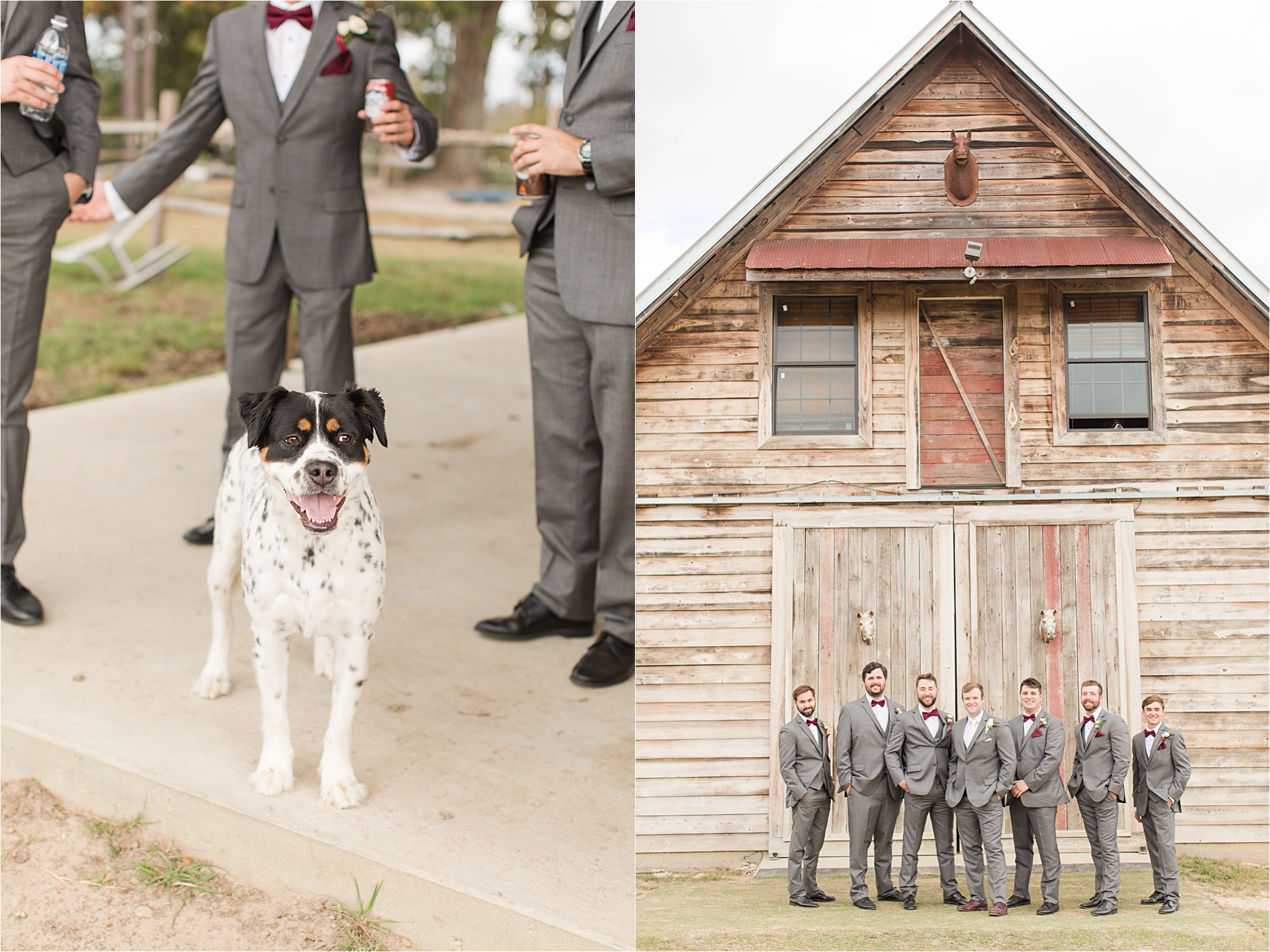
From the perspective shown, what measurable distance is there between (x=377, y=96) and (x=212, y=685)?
196 centimetres

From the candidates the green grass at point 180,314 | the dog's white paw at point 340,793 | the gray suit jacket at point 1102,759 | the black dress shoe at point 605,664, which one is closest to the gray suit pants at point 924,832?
the gray suit jacket at point 1102,759

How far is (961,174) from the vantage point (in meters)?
1.81

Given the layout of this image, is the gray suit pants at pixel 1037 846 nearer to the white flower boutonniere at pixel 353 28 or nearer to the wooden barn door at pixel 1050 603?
the wooden barn door at pixel 1050 603

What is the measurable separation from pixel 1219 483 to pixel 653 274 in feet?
3.38

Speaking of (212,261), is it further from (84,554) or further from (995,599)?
(995,599)

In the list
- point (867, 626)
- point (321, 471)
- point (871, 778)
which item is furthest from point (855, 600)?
point (321, 471)

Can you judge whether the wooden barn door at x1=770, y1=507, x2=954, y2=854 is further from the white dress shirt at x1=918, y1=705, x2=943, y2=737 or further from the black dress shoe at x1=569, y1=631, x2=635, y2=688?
the black dress shoe at x1=569, y1=631, x2=635, y2=688

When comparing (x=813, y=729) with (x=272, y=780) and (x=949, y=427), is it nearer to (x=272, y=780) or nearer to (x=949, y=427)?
(x=949, y=427)

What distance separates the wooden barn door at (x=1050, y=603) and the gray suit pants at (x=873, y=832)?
0.24 meters

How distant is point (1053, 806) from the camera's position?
1.83m

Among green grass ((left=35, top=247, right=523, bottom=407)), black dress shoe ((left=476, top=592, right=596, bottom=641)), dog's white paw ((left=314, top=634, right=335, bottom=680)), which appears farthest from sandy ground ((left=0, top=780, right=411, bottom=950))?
green grass ((left=35, top=247, right=523, bottom=407))

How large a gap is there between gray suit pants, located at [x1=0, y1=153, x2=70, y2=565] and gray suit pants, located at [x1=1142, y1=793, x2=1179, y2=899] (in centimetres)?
368

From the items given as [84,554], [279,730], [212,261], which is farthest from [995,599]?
[212,261]

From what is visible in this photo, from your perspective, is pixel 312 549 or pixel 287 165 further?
pixel 287 165
